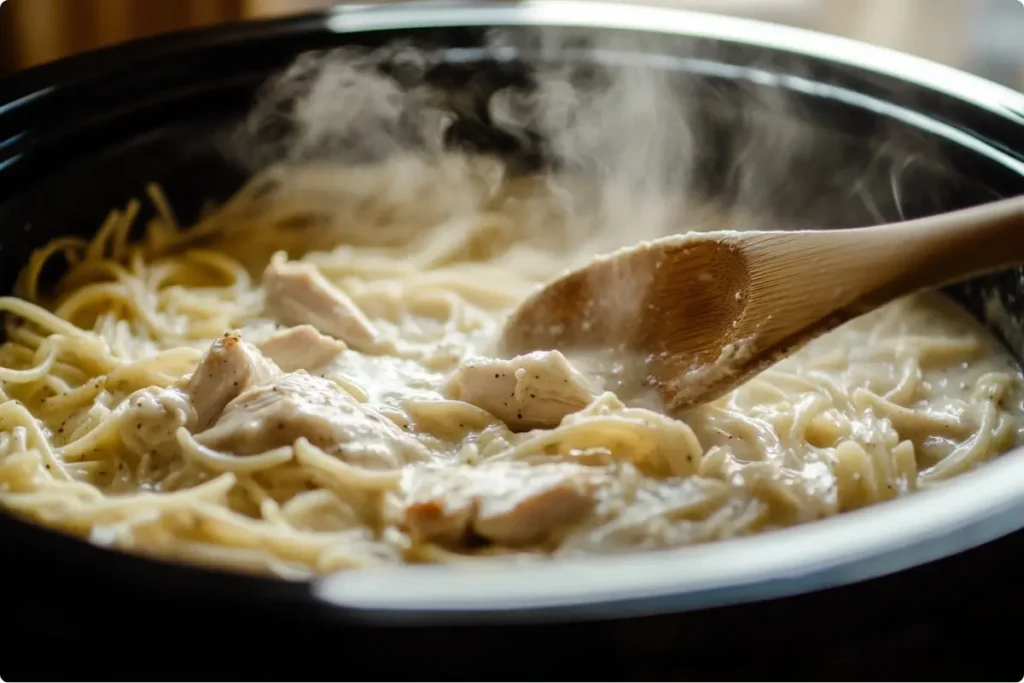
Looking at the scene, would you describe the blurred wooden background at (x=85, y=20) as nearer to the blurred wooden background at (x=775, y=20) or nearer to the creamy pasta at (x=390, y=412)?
the blurred wooden background at (x=775, y=20)

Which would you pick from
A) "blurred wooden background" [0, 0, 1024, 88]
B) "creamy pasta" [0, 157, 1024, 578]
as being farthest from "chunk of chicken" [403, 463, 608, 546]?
"blurred wooden background" [0, 0, 1024, 88]

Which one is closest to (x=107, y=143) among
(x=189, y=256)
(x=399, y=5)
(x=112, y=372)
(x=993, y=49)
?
(x=189, y=256)

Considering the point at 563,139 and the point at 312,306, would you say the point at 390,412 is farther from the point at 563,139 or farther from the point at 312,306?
the point at 563,139

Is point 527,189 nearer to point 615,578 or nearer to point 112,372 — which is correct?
point 112,372

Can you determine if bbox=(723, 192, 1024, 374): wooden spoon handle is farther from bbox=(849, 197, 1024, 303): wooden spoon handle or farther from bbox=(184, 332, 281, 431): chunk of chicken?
bbox=(184, 332, 281, 431): chunk of chicken

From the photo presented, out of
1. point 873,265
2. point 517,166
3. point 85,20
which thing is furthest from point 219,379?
point 85,20
